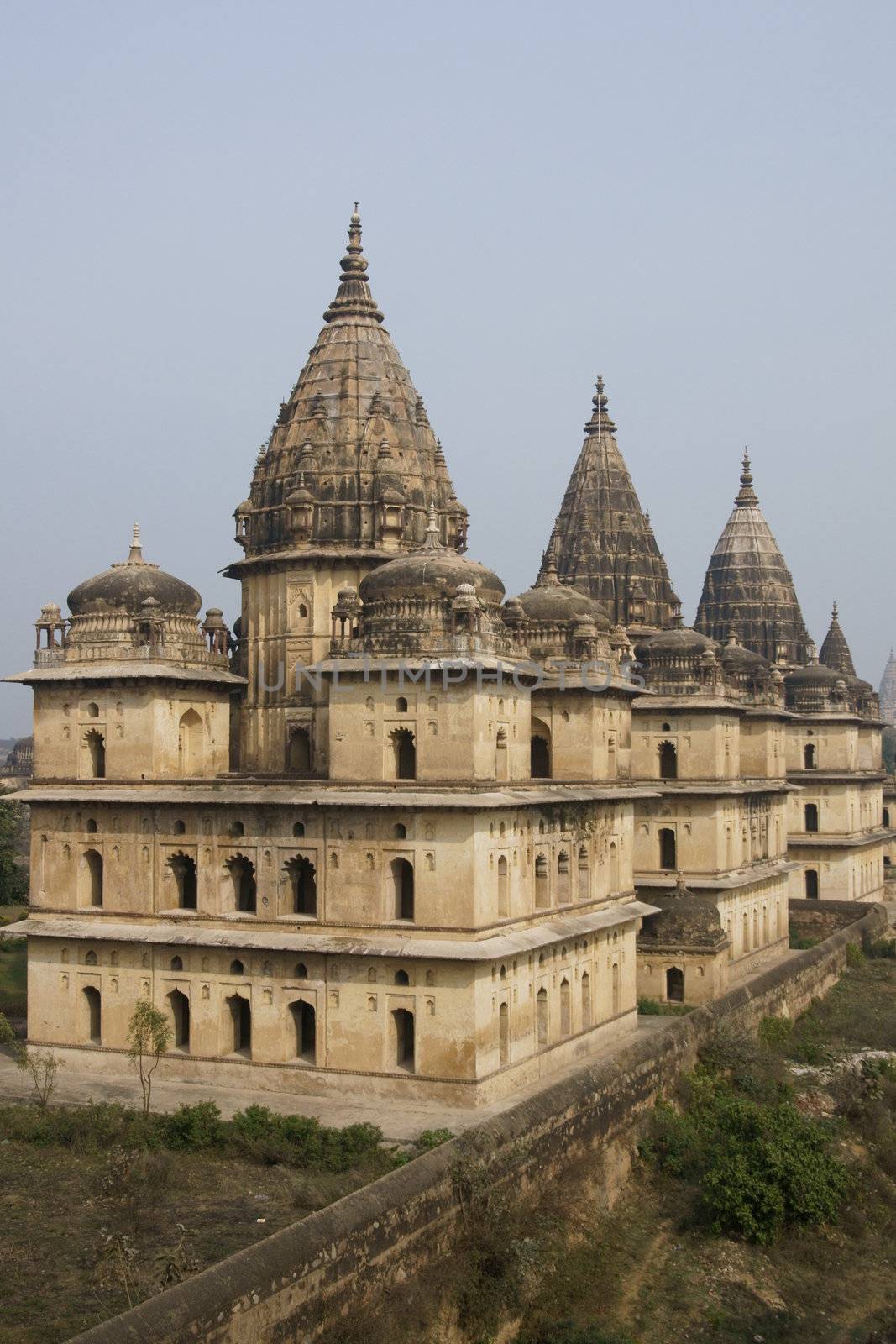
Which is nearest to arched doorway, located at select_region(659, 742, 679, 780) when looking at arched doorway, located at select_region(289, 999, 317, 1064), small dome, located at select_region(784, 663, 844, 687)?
small dome, located at select_region(784, 663, 844, 687)

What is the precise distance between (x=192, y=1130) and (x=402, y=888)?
6.52 metres

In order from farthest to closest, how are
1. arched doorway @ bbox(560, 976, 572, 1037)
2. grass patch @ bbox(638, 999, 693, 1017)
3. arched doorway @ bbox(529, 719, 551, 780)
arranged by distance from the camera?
grass patch @ bbox(638, 999, 693, 1017) < arched doorway @ bbox(529, 719, 551, 780) < arched doorway @ bbox(560, 976, 572, 1037)

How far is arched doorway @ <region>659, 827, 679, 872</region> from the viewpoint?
50406 mm

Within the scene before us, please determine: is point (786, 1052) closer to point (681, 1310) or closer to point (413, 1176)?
point (681, 1310)

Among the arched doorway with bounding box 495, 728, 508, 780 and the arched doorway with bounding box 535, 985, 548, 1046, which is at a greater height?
the arched doorway with bounding box 495, 728, 508, 780

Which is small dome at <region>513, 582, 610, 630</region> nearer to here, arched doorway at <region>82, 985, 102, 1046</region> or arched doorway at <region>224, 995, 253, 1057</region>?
arched doorway at <region>224, 995, 253, 1057</region>

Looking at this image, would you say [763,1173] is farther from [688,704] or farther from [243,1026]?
[688,704]

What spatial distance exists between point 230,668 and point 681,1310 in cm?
2011

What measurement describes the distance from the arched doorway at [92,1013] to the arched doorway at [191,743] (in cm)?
521

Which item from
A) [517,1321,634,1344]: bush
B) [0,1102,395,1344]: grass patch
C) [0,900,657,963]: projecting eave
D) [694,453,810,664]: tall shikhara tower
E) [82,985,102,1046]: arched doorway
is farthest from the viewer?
[694,453,810,664]: tall shikhara tower

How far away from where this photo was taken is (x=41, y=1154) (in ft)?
A: 95.1

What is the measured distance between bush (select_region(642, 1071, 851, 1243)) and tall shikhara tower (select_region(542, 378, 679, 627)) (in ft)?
89.7

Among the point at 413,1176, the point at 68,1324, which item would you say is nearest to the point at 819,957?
the point at 413,1176

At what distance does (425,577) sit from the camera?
3425cm
